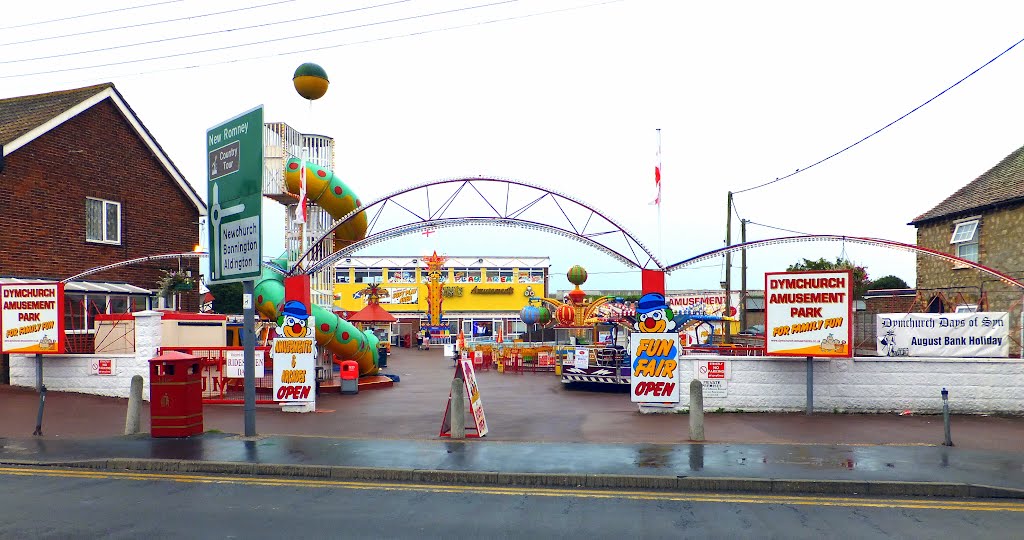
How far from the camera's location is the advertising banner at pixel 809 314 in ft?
51.5

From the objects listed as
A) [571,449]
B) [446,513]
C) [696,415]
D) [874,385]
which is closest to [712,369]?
[874,385]

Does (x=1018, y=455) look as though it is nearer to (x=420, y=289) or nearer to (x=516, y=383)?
(x=516, y=383)

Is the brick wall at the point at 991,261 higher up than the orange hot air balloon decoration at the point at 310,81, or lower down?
lower down

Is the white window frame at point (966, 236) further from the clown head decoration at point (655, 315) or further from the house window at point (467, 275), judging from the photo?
the house window at point (467, 275)

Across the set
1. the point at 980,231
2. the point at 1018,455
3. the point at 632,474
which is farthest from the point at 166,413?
the point at 980,231

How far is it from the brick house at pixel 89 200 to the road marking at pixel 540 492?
1241cm

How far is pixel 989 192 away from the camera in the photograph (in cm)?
2655

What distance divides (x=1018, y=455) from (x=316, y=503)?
1020cm

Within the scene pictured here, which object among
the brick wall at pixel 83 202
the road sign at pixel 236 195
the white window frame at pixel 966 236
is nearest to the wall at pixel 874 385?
the road sign at pixel 236 195

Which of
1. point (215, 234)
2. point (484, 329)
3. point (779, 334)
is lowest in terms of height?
A: point (484, 329)

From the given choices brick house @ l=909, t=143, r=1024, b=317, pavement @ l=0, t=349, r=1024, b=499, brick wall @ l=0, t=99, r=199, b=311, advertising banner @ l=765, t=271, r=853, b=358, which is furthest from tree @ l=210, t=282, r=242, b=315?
advertising banner @ l=765, t=271, r=853, b=358

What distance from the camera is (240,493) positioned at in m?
9.54

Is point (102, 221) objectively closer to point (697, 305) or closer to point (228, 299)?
point (228, 299)

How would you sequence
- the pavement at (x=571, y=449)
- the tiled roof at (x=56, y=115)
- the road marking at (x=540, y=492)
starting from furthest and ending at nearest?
1. the tiled roof at (x=56, y=115)
2. the pavement at (x=571, y=449)
3. the road marking at (x=540, y=492)
